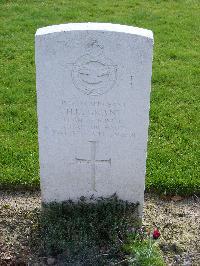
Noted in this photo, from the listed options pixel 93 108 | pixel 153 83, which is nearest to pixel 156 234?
pixel 93 108

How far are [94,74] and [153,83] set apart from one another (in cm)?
313

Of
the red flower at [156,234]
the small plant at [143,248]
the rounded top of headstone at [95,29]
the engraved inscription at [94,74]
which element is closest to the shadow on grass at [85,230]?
the small plant at [143,248]

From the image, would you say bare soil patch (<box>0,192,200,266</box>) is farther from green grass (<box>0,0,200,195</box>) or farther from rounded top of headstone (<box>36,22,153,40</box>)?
rounded top of headstone (<box>36,22,153,40</box>)

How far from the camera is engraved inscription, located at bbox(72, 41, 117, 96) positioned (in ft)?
14.1

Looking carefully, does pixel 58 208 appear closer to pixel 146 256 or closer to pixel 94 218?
pixel 94 218

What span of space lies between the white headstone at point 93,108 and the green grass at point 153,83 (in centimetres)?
71

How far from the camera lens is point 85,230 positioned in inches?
181

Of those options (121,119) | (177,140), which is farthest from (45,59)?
(177,140)

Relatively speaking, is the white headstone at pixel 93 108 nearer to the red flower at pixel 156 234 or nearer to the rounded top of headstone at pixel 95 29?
the rounded top of headstone at pixel 95 29

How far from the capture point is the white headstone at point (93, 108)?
13.9 ft

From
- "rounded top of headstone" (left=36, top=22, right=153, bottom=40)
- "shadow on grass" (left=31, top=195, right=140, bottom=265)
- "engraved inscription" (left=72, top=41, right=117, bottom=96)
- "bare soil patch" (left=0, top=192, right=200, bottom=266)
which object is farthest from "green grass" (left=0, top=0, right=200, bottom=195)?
"rounded top of headstone" (left=36, top=22, right=153, bottom=40)

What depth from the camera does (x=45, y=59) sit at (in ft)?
14.1

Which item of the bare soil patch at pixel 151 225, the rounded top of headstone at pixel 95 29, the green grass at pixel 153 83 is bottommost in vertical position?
the bare soil patch at pixel 151 225

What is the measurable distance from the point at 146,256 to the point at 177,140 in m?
2.16
